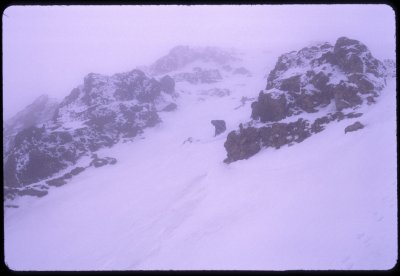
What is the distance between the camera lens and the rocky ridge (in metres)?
33.2

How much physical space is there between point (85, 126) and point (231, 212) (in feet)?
178

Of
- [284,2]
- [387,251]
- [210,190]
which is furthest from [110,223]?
[284,2]

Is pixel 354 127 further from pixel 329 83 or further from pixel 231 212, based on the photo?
pixel 231 212

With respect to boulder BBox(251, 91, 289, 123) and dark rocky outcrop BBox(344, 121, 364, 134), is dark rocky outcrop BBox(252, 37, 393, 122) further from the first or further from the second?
dark rocky outcrop BBox(344, 121, 364, 134)

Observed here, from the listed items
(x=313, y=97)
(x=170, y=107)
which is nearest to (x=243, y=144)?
(x=313, y=97)

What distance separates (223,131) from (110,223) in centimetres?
2601

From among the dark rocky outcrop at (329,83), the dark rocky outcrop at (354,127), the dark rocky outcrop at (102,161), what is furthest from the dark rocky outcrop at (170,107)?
the dark rocky outcrop at (354,127)

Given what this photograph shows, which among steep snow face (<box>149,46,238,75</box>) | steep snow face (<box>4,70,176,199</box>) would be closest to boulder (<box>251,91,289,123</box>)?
steep snow face (<box>4,70,176,199</box>)

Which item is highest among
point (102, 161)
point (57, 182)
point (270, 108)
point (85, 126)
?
point (270, 108)

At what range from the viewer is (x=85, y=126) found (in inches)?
2763

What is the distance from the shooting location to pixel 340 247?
12.8 metres

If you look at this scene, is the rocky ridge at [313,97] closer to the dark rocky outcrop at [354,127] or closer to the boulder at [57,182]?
the dark rocky outcrop at [354,127]

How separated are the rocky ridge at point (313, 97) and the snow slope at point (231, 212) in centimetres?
170

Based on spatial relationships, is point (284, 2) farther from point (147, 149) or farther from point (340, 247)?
point (147, 149)
